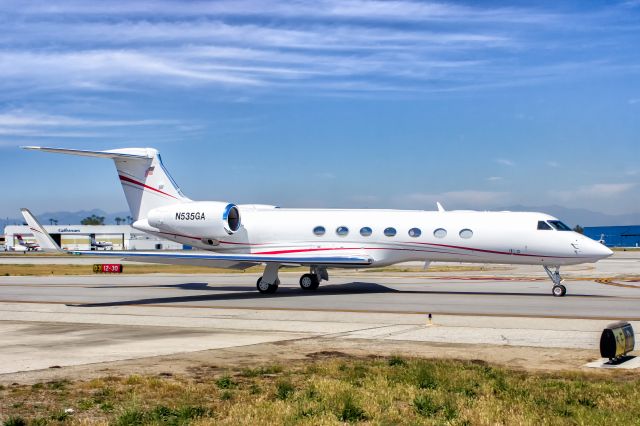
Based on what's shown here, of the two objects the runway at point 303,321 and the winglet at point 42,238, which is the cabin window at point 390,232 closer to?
the runway at point 303,321

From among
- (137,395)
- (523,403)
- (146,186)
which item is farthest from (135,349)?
(146,186)

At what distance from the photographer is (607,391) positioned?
939cm

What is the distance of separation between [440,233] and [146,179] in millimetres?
12486

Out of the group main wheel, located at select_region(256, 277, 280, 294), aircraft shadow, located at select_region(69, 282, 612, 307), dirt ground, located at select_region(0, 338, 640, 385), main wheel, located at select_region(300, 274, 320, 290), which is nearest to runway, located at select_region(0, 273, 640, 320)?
aircraft shadow, located at select_region(69, 282, 612, 307)

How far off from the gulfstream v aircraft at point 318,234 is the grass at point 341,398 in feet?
48.6

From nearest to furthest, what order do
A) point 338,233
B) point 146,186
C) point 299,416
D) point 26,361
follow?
point 299,416 → point 26,361 → point 338,233 → point 146,186

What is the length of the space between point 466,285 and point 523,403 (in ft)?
74.6

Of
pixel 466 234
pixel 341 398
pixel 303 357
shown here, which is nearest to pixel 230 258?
pixel 466 234

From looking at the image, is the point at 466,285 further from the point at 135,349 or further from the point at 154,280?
the point at 135,349

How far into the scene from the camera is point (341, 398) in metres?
9.05

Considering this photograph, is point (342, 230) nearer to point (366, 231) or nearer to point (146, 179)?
point (366, 231)

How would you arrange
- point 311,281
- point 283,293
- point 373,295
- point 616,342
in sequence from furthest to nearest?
point 311,281
point 283,293
point 373,295
point 616,342

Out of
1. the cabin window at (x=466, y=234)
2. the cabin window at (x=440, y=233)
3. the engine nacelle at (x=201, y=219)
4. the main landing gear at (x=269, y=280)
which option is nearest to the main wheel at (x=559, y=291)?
the cabin window at (x=466, y=234)

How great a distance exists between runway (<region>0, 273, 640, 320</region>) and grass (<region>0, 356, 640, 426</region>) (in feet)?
32.3
